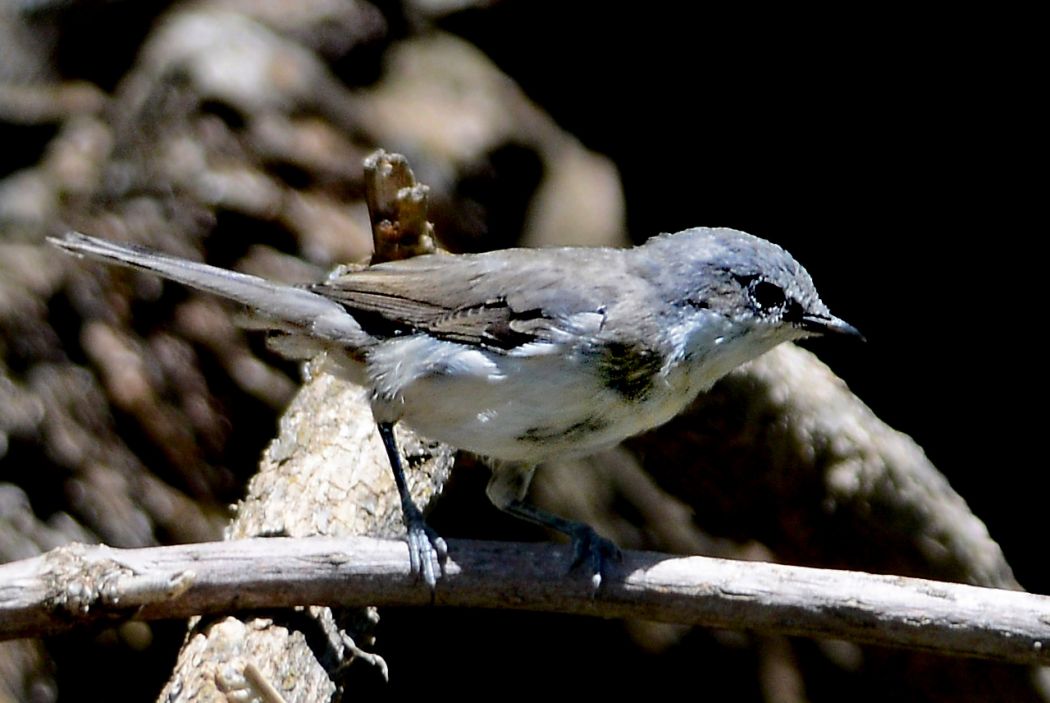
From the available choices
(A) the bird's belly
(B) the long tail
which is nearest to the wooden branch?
(A) the bird's belly

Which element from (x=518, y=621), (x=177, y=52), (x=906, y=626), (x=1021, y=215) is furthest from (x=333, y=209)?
(x=1021, y=215)

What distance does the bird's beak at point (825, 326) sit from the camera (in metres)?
3.57

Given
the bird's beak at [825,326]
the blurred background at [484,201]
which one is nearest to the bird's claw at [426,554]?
the bird's beak at [825,326]

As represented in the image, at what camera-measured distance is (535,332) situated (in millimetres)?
3434

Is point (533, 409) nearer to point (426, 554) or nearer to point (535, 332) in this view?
point (535, 332)

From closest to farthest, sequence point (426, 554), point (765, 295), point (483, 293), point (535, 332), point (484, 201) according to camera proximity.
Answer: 1. point (426, 554)
2. point (535, 332)
3. point (765, 295)
4. point (483, 293)
5. point (484, 201)

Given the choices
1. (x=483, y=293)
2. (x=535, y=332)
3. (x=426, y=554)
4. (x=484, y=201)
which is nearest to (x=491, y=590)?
(x=426, y=554)

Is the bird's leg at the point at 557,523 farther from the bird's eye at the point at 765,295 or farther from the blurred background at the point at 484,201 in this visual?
the blurred background at the point at 484,201

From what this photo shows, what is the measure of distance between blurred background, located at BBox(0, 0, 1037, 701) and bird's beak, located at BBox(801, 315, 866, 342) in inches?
88.9

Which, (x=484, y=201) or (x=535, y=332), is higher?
(x=535, y=332)

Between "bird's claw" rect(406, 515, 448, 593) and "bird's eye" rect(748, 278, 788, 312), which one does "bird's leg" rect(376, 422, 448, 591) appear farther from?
"bird's eye" rect(748, 278, 788, 312)

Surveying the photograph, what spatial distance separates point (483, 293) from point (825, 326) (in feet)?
3.54

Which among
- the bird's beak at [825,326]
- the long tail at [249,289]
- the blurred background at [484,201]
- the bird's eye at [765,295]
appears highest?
the bird's eye at [765,295]

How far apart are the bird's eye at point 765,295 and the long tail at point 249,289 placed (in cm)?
125
